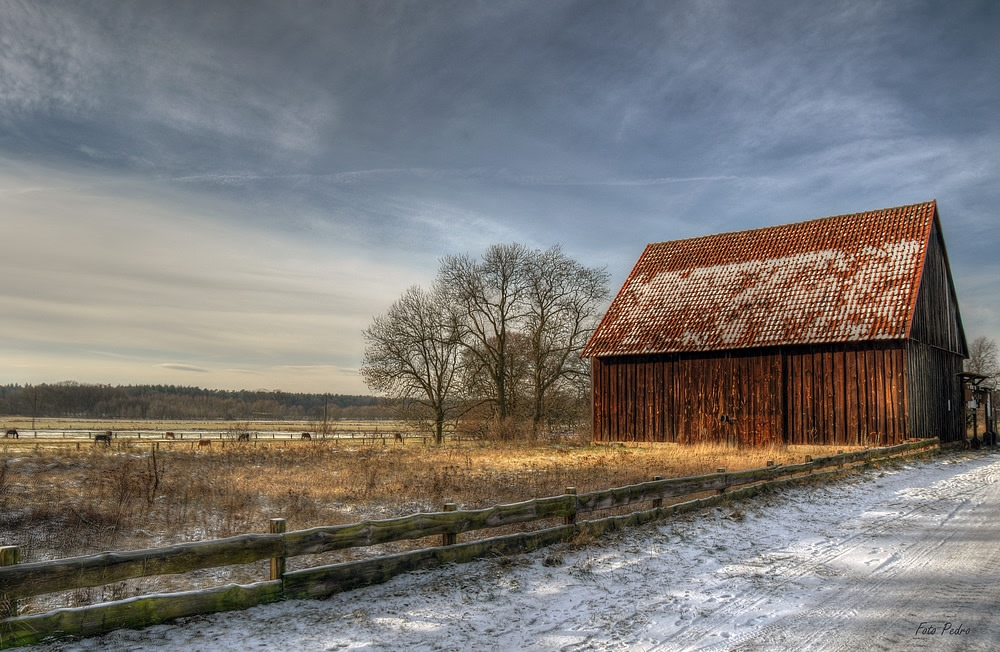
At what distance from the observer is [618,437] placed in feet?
88.5

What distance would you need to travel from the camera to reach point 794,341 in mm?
23266

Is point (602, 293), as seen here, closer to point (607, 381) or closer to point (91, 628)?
point (607, 381)

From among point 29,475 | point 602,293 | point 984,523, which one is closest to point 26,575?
point 984,523

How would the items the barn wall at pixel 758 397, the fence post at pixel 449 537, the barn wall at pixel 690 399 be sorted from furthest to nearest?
the barn wall at pixel 690 399 → the barn wall at pixel 758 397 → the fence post at pixel 449 537

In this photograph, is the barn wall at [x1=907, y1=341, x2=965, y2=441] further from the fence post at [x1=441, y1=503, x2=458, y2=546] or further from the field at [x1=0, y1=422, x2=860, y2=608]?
the fence post at [x1=441, y1=503, x2=458, y2=546]

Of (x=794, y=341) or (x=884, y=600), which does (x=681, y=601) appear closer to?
(x=884, y=600)

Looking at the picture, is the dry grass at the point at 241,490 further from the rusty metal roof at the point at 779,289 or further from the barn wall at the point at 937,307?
the barn wall at the point at 937,307

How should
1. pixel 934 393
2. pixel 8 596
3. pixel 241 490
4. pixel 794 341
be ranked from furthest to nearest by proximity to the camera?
1. pixel 934 393
2. pixel 794 341
3. pixel 241 490
4. pixel 8 596

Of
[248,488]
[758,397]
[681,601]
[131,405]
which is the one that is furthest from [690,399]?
[131,405]

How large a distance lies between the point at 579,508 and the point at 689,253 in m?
22.6

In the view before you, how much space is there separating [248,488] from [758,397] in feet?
57.0

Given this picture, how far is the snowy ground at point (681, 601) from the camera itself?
558cm

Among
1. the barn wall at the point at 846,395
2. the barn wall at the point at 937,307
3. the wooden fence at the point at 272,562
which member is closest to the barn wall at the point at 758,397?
the barn wall at the point at 846,395

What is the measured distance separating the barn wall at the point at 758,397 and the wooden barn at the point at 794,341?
37 mm
